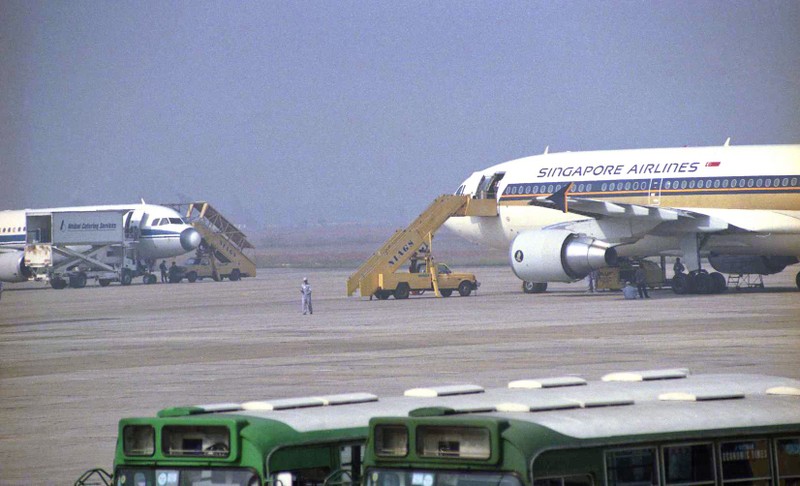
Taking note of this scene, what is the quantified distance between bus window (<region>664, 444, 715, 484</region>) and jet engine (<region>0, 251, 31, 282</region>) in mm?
77867

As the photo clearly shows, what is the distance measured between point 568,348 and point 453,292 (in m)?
30.9

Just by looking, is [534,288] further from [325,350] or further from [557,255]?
[325,350]

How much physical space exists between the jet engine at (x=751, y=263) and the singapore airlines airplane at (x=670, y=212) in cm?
4

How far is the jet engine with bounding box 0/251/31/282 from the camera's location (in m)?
81.9

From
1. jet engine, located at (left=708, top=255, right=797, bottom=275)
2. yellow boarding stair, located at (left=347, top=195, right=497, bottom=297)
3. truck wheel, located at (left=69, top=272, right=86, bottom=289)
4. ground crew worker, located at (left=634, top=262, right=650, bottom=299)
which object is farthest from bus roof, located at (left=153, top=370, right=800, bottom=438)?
truck wheel, located at (left=69, top=272, right=86, bottom=289)

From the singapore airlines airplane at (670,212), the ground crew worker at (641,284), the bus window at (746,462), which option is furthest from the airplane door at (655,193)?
the bus window at (746,462)

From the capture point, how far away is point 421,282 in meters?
55.0

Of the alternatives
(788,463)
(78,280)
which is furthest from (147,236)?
(788,463)

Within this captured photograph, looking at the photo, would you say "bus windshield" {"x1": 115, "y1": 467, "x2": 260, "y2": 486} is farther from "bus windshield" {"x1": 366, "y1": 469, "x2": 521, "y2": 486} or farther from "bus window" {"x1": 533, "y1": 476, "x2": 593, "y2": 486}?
"bus window" {"x1": 533, "y1": 476, "x2": 593, "y2": 486}

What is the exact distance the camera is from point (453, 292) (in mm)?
60031

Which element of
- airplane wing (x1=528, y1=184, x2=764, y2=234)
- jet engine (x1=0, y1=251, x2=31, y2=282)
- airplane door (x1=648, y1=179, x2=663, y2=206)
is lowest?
airplane wing (x1=528, y1=184, x2=764, y2=234)

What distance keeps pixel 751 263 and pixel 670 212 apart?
6488 mm

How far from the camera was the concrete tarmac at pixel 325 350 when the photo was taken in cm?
2091

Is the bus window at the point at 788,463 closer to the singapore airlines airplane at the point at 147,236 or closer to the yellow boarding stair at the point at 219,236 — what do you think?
the singapore airlines airplane at the point at 147,236
